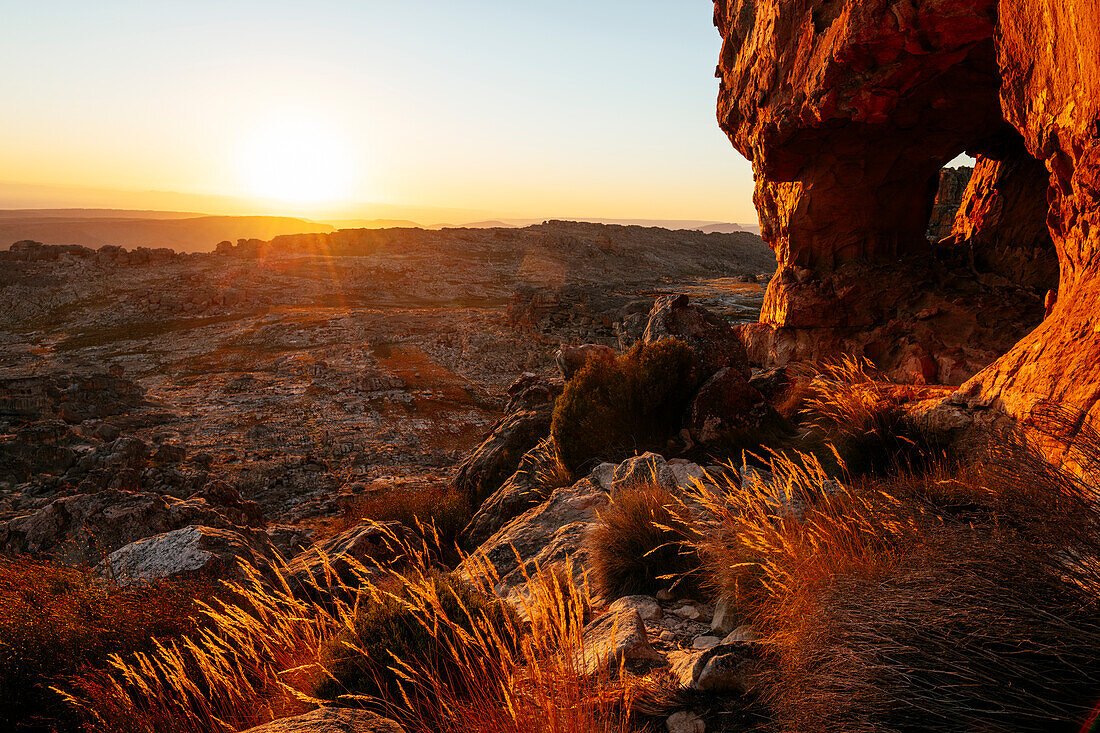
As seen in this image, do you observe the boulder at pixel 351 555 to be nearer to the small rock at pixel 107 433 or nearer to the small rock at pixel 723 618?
the small rock at pixel 723 618

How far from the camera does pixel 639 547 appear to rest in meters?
5.07

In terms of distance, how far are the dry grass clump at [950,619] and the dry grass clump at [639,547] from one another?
4.47 feet

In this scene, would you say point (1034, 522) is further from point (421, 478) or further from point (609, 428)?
point (421, 478)

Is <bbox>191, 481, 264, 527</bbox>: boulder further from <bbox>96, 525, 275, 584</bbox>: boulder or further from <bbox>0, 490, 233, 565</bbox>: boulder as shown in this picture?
<bbox>96, 525, 275, 584</bbox>: boulder

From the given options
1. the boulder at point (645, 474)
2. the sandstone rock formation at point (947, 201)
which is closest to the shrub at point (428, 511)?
the boulder at point (645, 474)

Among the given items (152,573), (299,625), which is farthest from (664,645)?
(152,573)

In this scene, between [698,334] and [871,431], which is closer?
[871,431]

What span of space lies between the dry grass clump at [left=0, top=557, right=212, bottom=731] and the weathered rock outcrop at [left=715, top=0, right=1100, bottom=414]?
26.1 ft

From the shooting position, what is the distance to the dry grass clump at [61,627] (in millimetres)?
3467

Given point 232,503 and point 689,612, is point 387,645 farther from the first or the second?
point 232,503

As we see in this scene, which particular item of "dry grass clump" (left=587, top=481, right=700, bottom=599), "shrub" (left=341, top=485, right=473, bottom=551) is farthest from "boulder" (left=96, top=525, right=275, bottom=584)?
"dry grass clump" (left=587, top=481, right=700, bottom=599)

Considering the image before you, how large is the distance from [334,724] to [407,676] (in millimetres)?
393

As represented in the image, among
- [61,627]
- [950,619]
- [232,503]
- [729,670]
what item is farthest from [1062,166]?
[232,503]

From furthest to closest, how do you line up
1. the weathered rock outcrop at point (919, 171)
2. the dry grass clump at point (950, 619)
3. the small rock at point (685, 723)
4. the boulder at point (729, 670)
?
the weathered rock outcrop at point (919, 171) → the boulder at point (729, 670) → the small rock at point (685, 723) → the dry grass clump at point (950, 619)
